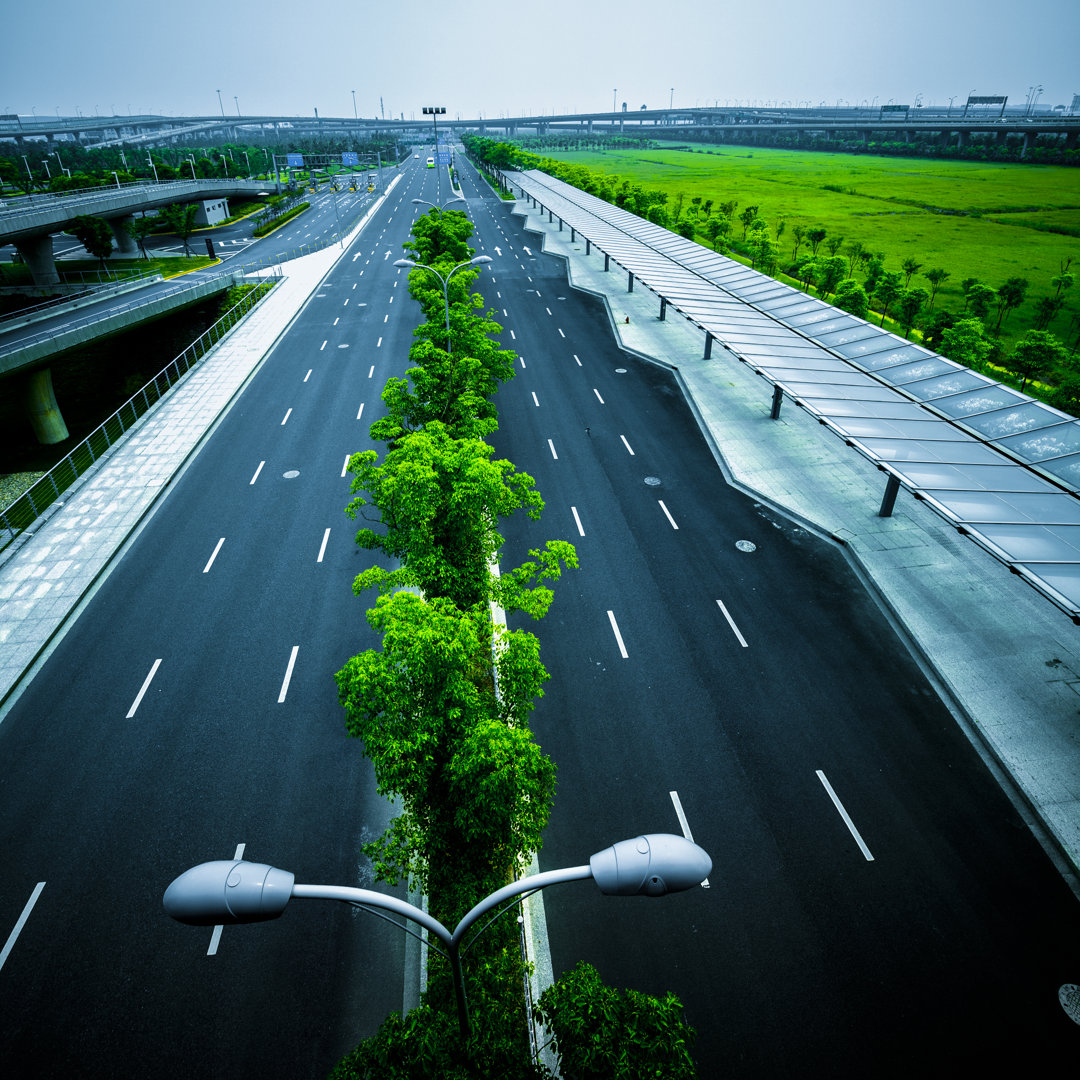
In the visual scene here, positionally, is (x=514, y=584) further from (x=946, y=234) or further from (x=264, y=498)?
(x=946, y=234)

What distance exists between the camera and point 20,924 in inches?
496

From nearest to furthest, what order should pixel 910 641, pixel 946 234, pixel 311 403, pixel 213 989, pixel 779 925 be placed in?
pixel 213 989
pixel 779 925
pixel 910 641
pixel 311 403
pixel 946 234

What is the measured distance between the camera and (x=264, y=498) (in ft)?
87.4

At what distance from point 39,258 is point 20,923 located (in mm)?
65112

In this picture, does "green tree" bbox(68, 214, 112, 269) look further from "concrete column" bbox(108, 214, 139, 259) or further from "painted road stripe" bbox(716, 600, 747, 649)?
"painted road stripe" bbox(716, 600, 747, 649)

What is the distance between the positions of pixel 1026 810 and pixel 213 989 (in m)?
18.0

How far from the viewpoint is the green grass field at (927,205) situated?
63094 mm

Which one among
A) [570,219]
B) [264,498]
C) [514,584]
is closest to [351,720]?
[514,584]

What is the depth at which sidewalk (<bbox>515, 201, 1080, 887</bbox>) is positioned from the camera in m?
15.5

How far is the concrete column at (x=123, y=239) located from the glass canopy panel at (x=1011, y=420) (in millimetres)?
83297

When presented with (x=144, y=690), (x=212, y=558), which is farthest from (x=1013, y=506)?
(x=212, y=558)

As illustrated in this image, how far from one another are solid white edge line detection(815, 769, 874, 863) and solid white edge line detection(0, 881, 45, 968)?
58.7 feet

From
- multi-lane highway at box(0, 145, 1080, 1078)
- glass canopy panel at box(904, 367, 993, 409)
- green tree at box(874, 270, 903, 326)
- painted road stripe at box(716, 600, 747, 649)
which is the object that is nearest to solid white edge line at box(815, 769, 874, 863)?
multi-lane highway at box(0, 145, 1080, 1078)

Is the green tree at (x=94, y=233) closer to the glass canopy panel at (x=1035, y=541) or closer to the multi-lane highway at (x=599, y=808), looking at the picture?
the multi-lane highway at (x=599, y=808)
